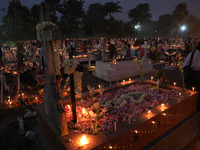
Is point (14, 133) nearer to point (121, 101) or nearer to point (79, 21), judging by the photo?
point (121, 101)

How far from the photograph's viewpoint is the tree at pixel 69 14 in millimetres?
40031

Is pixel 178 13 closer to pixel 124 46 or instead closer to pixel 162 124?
pixel 124 46

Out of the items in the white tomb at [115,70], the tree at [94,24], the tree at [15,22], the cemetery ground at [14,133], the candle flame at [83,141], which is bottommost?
the cemetery ground at [14,133]

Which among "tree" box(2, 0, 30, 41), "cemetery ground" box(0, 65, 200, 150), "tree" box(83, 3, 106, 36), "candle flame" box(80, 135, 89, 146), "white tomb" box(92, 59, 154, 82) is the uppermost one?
"tree" box(83, 3, 106, 36)

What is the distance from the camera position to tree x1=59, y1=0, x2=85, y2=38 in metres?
40.0

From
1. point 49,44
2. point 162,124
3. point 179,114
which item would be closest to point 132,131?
point 162,124

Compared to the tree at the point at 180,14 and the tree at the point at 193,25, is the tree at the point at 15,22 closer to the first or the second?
the tree at the point at 180,14

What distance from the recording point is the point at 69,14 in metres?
40.8

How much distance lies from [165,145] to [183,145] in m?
1.04

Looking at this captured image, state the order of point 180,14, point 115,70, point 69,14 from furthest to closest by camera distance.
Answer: point 180,14, point 69,14, point 115,70

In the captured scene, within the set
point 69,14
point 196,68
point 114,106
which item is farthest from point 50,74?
point 69,14

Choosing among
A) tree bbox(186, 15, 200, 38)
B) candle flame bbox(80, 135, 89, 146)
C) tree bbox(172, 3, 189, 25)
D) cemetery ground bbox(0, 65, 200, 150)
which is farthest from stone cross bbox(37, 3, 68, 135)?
tree bbox(186, 15, 200, 38)

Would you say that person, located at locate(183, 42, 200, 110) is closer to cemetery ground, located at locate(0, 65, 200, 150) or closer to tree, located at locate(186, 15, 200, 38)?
cemetery ground, located at locate(0, 65, 200, 150)

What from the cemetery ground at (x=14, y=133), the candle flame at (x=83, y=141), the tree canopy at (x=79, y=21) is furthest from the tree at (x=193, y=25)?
the candle flame at (x=83, y=141)
